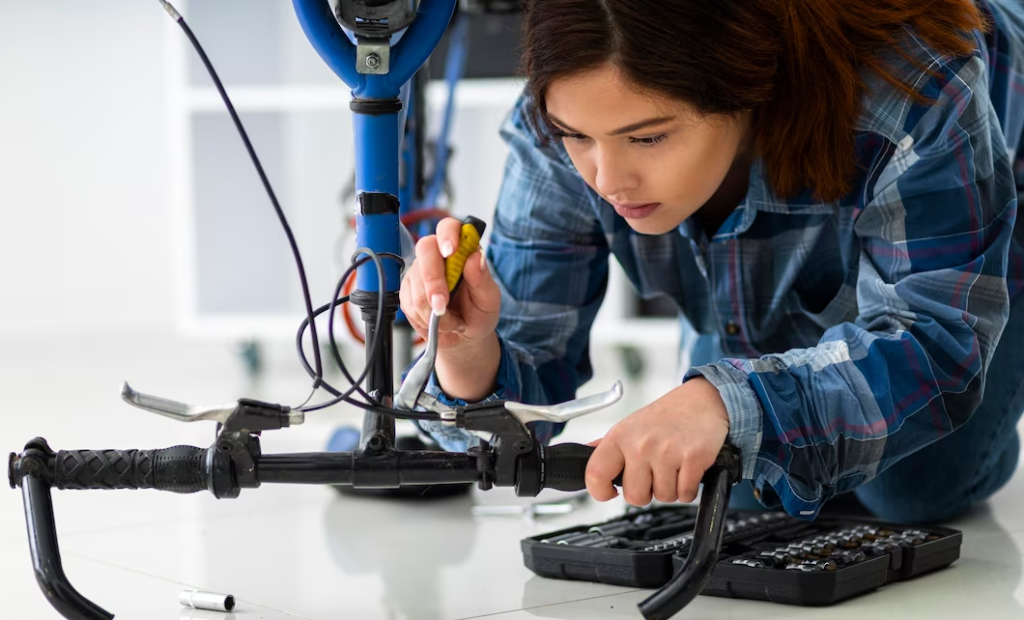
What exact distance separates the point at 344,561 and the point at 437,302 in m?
0.44

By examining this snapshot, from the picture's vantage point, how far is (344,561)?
3.84 feet

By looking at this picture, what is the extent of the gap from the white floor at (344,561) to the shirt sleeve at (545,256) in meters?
0.21

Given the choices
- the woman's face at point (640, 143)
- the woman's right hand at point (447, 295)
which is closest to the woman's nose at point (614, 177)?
the woman's face at point (640, 143)

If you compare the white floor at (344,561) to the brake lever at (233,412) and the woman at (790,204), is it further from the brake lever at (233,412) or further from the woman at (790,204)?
the brake lever at (233,412)

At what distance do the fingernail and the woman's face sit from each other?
0.67 ft

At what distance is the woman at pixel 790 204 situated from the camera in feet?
2.82

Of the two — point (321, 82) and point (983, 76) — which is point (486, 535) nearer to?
point (983, 76)

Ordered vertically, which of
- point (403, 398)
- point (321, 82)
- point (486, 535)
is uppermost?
point (321, 82)

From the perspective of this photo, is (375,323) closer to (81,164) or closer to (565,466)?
(565,466)

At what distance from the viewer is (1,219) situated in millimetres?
3338

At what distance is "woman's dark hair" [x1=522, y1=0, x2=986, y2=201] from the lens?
3.00ft

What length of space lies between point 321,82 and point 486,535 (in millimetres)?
1830

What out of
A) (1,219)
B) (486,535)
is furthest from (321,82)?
(486,535)

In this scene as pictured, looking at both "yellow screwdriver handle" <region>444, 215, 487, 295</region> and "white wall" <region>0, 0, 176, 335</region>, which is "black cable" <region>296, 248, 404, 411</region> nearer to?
"yellow screwdriver handle" <region>444, 215, 487, 295</region>
